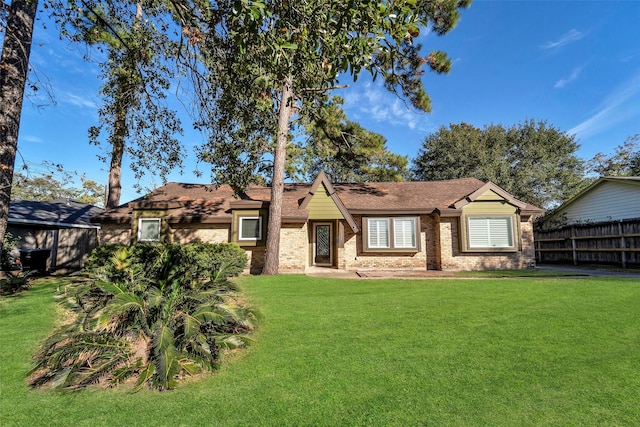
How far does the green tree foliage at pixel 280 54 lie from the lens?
12.0 feet

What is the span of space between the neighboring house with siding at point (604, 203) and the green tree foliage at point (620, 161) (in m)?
14.8

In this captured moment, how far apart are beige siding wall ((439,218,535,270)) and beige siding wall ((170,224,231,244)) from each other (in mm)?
10383

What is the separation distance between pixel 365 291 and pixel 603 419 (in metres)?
5.83

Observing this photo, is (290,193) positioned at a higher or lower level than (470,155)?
lower

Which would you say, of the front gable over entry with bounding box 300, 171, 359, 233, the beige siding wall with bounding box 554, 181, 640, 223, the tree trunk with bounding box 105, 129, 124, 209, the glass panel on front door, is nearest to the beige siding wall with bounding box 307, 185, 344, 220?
the front gable over entry with bounding box 300, 171, 359, 233

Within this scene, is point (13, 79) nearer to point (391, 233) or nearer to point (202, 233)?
point (202, 233)

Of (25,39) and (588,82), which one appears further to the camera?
(588,82)

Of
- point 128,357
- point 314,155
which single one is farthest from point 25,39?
point 314,155

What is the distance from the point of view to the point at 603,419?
2.74m

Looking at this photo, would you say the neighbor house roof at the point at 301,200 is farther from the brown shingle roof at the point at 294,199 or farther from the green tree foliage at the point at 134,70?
the green tree foliage at the point at 134,70

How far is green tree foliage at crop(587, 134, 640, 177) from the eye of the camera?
30.1 metres

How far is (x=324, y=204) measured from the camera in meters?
13.5

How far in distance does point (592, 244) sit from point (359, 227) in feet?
39.7

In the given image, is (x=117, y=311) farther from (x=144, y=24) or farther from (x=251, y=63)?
(x=144, y=24)
